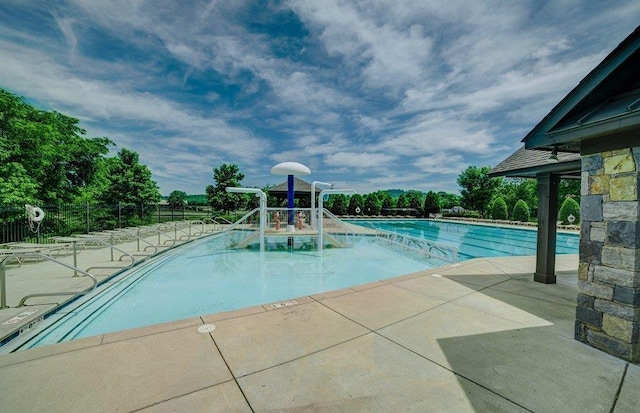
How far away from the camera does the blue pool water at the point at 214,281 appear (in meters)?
4.77

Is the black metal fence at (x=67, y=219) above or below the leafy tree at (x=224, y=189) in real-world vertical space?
below

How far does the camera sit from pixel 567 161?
490 centimetres

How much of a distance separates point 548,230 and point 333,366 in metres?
5.88

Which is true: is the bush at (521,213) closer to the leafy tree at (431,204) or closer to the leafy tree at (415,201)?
the leafy tree at (431,204)

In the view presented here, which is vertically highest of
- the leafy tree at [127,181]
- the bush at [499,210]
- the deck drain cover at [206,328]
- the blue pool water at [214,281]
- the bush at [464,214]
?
the leafy tree at [127,181]

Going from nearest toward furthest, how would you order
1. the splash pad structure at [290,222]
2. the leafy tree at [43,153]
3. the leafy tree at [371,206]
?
the splash pad structure at [290,222], the leafy tree at [43,153], the leafy tree at [371,206]

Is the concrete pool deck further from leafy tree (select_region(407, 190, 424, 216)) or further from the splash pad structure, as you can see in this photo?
leafy tree (select_region(407, 190, 424, 216))

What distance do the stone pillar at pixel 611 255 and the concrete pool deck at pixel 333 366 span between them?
241 mm

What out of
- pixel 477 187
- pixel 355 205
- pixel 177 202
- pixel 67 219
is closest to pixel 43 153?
pixel 67 219

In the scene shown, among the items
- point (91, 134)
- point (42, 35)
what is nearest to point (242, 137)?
point (91, 134)

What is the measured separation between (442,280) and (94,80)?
59.8 ft

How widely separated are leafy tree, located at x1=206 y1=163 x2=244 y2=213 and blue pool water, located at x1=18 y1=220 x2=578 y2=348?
12740 mm

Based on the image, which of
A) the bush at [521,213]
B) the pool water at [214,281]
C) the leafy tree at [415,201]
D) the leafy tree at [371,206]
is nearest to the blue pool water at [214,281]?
the pool water at [214,281]

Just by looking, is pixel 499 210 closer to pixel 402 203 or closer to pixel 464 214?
pixel 464 214
